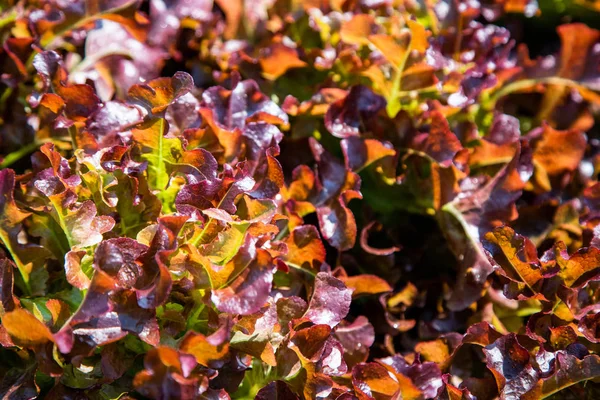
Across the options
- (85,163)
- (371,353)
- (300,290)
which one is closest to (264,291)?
(300,290)

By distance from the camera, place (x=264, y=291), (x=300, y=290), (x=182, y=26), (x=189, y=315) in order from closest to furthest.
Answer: (x=264, y=291), (x=189, y=315), (x=300, y=290), (x=182, y=26)

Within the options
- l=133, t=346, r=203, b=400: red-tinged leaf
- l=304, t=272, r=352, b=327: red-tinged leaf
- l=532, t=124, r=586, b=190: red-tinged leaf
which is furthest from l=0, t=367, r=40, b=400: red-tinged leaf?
l=532, t=124, r=586, b=190: red-tinged leaf

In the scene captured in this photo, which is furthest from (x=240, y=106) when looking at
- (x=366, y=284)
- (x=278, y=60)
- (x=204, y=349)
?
(x=204, y=349)

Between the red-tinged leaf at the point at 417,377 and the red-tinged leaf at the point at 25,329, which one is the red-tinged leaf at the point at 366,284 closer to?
the red-tinged leaf at the point at 417,377

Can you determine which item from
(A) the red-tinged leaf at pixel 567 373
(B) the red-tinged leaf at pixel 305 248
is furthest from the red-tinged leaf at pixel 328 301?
(A) the red-tinged leaf at pixel 567 373

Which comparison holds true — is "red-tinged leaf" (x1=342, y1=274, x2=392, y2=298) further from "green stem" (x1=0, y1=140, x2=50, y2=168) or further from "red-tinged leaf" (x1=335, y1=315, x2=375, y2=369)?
"green stem" (x1=0, y1=140, x2=50, y2=168)

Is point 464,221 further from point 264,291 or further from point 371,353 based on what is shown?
point 264,291

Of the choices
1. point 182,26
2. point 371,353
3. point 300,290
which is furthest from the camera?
point 182,26

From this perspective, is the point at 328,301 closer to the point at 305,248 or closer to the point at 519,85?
the point at 305,248

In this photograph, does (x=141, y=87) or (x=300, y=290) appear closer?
(x=141, y=87)
